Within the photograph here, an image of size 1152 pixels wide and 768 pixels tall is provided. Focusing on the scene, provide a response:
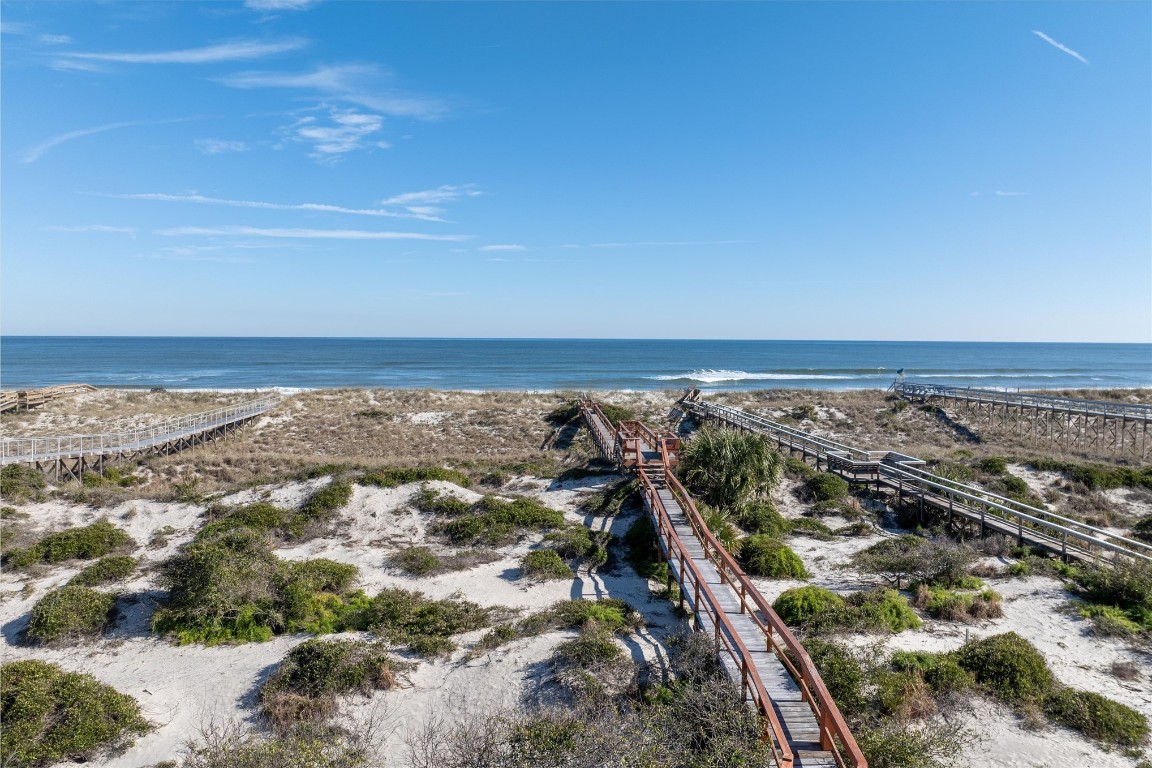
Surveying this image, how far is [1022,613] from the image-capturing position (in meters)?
12.0

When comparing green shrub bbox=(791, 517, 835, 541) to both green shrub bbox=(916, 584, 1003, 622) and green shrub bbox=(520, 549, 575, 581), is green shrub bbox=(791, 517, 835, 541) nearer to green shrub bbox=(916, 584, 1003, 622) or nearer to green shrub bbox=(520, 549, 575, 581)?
green shrub bbox=(916, 584, 1003, 622)

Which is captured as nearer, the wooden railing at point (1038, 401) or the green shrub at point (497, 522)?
the green shrub at point (497, 522)

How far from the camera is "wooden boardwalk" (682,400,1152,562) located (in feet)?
47.3

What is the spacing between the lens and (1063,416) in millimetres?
40188

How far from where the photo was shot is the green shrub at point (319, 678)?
9.07 meters

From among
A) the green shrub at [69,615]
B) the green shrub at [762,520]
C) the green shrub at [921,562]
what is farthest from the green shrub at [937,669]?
the green shrub at [69,615]

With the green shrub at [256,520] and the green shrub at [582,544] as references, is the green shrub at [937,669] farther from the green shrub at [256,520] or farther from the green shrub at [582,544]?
the green shrub at [256,520]

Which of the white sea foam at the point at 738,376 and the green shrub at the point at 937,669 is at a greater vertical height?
the white sea foam at the point at 738,376

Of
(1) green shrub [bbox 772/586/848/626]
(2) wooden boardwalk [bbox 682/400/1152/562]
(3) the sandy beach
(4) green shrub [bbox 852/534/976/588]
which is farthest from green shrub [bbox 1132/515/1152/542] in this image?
(1) green shrub [bbox 772/586/848/626]

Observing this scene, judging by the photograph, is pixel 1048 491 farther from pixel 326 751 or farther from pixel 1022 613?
pixel 326 751

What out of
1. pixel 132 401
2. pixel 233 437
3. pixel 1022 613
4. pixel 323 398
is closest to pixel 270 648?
pixel 1022 613

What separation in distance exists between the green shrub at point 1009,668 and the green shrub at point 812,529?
281 inches

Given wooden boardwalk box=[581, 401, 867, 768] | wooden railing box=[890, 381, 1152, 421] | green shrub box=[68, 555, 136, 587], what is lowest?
green shrub box=[68, 555, 136, 587]

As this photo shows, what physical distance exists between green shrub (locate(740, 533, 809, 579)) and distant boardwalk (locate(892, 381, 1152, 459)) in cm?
2554
